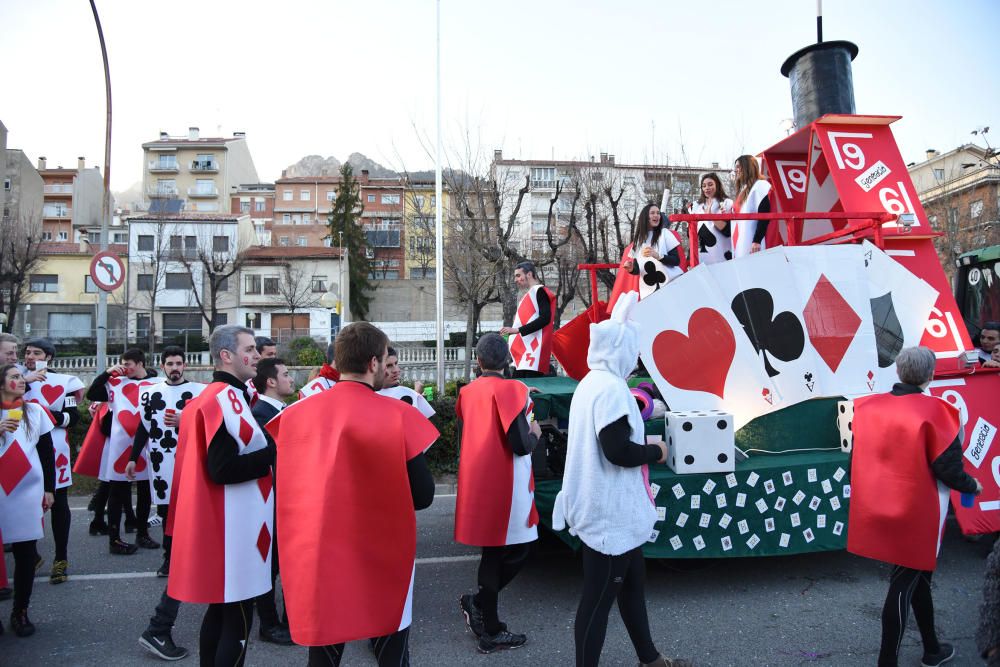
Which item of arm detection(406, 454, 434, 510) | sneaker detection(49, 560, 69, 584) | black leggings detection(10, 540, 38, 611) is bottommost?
sneaker detection(49, 560, 69, 584)

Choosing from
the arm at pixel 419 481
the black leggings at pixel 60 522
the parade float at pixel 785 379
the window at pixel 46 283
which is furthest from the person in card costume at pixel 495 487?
the window at pixel 46 283

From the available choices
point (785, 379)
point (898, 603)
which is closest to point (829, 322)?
point (785, 379)

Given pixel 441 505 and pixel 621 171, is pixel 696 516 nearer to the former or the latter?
pixel 441 505

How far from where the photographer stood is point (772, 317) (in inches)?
207

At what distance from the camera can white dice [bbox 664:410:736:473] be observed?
15.0 feet

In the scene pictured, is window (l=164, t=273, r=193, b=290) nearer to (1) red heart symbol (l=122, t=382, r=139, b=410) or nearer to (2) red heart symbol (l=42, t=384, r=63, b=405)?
(1) red heart symbol (l=122, t=382, r=139, b=410)

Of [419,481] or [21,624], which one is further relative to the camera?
[21,624]

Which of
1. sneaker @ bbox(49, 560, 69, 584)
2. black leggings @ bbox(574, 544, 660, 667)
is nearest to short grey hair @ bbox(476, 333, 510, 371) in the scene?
black leggings @ bbox(574, 544, 660, 667)

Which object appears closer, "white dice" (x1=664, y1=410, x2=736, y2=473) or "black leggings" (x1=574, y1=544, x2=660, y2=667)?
"black leggings" (x1=574, y1=544, x2=660, y2=667)

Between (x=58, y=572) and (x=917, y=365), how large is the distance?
20.6ft

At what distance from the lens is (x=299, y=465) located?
264 cm

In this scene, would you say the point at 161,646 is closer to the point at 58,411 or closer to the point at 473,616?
the point at 473,616

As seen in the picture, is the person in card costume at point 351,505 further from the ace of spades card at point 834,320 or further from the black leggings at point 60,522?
the ace of spades card at point 834,320

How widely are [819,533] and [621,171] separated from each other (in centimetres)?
1850
